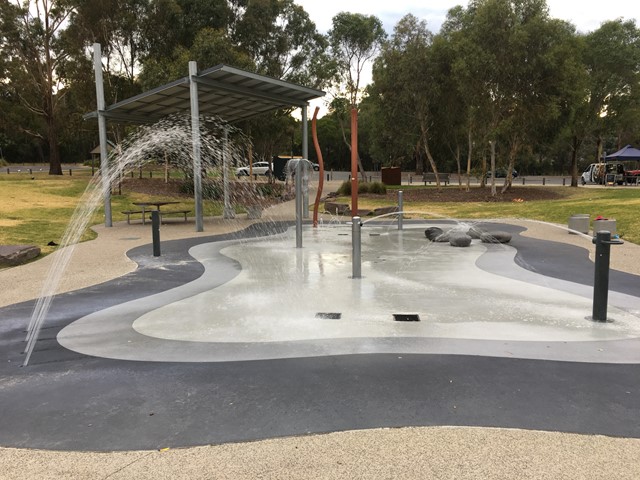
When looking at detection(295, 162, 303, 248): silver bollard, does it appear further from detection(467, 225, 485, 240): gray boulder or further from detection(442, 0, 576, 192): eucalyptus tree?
detection(442, 0, 576, 192): eucalyptus tree

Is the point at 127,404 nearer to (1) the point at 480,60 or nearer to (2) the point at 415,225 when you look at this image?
(2) the point at 415,225

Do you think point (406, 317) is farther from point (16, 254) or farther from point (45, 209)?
point (45, 209)

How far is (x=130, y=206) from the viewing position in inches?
907

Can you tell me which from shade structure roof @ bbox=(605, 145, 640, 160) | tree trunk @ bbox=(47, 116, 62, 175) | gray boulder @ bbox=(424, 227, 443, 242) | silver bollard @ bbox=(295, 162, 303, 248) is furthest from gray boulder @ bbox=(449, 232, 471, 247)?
tree trunk @ bbox=(47, 116, 62, 175)

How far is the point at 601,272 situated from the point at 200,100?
46.1 ft

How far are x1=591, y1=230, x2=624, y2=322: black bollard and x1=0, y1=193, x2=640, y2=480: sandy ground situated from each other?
2.58 m

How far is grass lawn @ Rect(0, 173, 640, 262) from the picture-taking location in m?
13.4

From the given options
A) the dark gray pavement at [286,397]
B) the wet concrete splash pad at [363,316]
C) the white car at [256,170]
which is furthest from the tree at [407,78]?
the dark gray pavement at [286,397]

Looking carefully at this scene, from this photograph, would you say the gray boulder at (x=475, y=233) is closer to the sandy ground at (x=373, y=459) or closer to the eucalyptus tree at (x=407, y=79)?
the sandy ground at (x=373, y=459)

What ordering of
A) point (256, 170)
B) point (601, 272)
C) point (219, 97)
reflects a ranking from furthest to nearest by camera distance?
point (256, 170) < point (219, 97) < point (601, 272)

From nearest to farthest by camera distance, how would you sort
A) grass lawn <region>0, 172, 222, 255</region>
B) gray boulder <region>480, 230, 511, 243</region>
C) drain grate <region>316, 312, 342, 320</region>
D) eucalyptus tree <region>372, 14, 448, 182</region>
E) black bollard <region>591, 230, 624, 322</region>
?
black bollard <region>591, 230, 624, 322</region>, drain grate <region>316, 312, 342, 320</region>, gray boulder <region>480, 230, 511, 243</region>, grass lawn <region>0, 172, 222, 255</region>, eucalyptus tree <region>372, 14, 448, 182</region>

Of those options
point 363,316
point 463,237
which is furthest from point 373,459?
point 463,237

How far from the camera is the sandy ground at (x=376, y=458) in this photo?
2.57 metres

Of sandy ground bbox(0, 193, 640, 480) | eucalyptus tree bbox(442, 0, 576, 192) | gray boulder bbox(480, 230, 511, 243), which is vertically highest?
eucalyptus tree bbox(442, 0, 576, 192)
